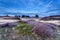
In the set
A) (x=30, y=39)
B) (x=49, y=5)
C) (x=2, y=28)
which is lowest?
(x=30, y=39)

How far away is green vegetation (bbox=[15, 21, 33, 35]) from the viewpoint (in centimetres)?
200

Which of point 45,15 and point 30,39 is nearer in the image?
point 30,39

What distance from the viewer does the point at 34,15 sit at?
7.08 ft

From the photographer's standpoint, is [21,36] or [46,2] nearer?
[21,36]

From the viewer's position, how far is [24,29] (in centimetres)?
202

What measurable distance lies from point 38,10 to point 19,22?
0.32m

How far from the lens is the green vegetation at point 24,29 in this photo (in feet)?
6.56

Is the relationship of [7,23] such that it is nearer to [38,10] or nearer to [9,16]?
[9,16]

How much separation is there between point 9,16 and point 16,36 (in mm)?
331

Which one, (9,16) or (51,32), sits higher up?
(9,16)

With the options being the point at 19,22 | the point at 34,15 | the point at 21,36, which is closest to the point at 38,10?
the point at 34,15

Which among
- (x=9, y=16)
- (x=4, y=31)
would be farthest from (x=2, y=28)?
(x=9, y=16)

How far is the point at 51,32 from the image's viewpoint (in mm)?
2008

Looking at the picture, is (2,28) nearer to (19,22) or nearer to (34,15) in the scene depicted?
(19,22)
